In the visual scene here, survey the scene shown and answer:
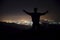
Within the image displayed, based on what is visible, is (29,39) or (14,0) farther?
(14,0)

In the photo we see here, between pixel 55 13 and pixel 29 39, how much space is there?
6.69 meters

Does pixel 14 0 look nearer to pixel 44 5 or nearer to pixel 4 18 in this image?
pixel 4 18

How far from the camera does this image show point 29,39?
5.28m

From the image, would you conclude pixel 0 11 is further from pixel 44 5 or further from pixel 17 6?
pixel 44 5

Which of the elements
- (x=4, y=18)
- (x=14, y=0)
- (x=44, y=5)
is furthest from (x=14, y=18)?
(x=44, y=5)

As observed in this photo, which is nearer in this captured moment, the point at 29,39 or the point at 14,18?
the point at 29,39

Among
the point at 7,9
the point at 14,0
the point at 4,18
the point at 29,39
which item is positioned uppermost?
the point at 14,0

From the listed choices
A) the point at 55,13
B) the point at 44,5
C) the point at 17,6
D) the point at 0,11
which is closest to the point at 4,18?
the point at 0,11

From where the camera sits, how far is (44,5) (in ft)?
38.3

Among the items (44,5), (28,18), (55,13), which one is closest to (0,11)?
(28,18)

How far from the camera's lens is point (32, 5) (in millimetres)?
11727

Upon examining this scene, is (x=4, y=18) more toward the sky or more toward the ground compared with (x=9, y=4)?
more toward the ground

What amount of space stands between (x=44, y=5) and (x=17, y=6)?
2.18m

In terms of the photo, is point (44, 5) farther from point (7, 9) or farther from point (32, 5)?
point (7, 9)
